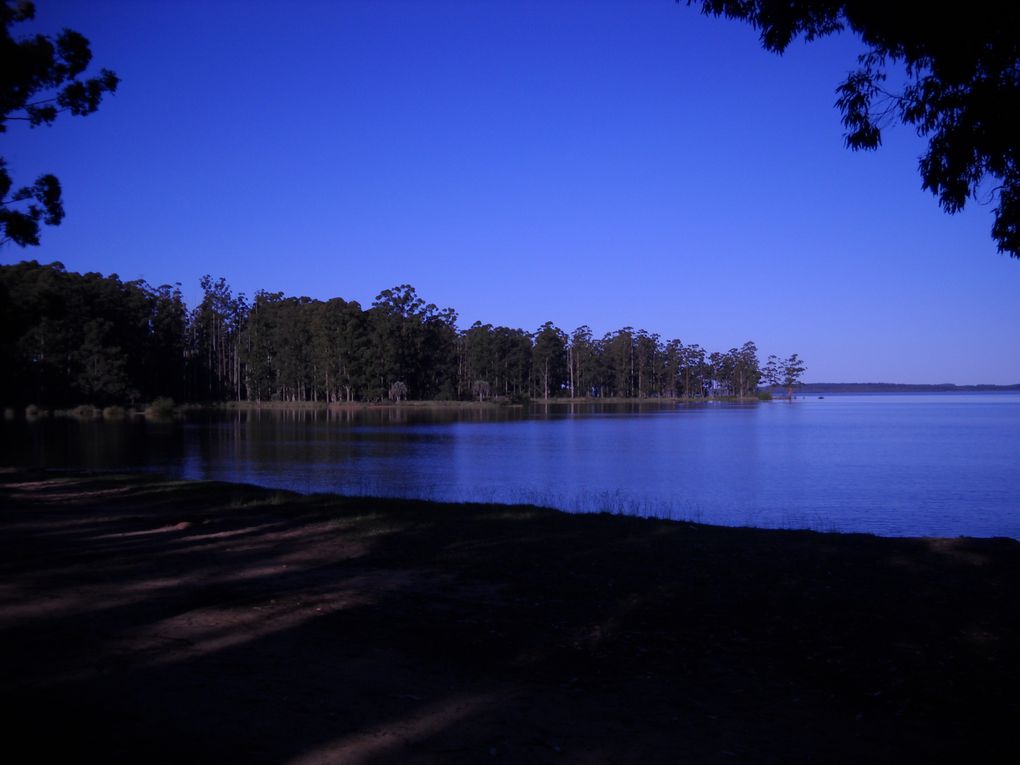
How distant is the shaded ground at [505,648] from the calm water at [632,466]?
852 cm

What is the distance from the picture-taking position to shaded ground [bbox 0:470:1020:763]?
4.27m

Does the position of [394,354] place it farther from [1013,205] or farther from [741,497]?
[1013,205]

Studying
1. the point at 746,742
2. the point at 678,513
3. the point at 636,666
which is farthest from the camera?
the point at 678,513

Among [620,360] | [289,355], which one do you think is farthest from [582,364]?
[289,355]

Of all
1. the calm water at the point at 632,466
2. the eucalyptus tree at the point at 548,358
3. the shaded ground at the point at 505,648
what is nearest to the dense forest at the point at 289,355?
the eucalyptus tree at the point at 548,358

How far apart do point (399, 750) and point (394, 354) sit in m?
91.3

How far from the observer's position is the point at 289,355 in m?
98.6

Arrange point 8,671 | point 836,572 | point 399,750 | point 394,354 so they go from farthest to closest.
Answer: point 394,354
point 836,572
point 8,671
point 399,750

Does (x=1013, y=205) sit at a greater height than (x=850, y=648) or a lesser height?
greater

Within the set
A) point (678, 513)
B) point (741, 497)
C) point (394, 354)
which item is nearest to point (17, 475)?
point (678, 513)

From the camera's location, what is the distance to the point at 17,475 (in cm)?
1952

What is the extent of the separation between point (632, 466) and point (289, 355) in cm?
7623

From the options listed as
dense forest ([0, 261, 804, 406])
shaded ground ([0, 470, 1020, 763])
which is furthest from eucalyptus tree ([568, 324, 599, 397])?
shaded ground ([0, 470, 1020, 763])

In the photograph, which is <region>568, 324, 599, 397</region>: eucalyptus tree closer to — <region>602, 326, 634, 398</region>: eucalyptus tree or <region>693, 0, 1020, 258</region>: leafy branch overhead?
<region>602, 326, 634, 398</region>: eucalyptus tree
